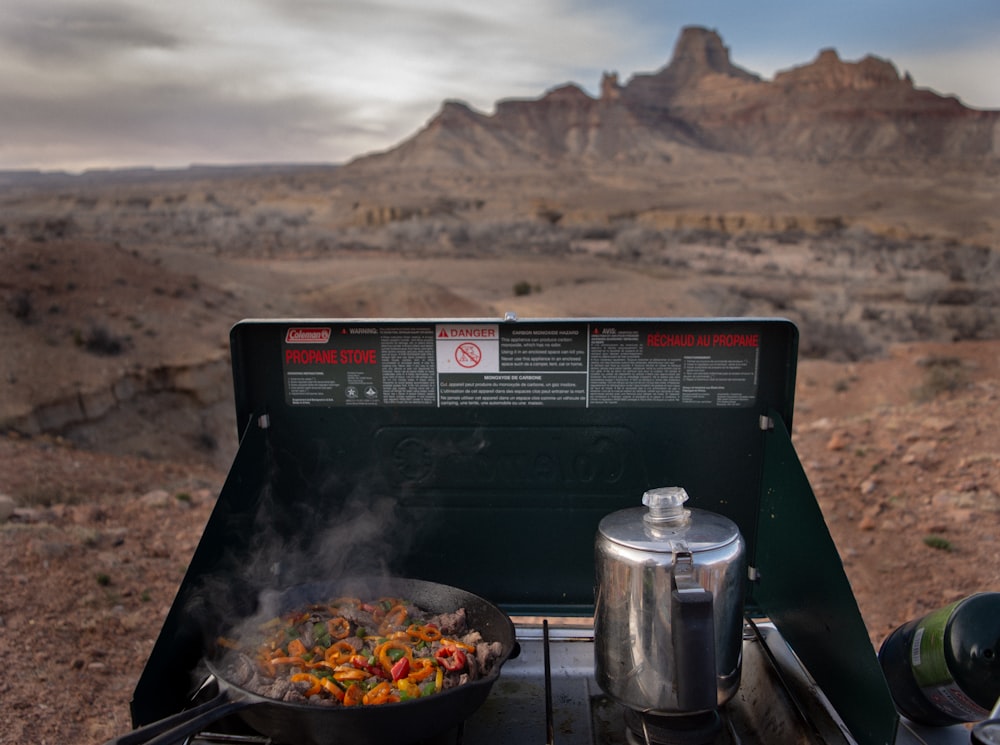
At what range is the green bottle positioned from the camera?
202cm

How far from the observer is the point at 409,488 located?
265 cm

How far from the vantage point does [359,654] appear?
7.23 ft

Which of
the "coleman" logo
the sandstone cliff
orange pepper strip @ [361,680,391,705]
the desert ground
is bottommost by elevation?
the desert ground

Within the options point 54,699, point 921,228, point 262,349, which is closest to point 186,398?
point 54,699

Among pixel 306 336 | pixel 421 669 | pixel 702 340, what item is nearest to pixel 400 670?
pixel 421 669

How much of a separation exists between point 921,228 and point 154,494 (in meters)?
29.5

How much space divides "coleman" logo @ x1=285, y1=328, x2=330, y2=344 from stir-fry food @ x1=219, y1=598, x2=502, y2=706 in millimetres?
843

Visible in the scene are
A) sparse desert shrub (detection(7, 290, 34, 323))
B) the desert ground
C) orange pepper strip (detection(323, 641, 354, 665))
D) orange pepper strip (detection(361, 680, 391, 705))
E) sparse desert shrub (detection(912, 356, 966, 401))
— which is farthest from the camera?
sparse desert shrub (detection(7, 290, 34, 323))

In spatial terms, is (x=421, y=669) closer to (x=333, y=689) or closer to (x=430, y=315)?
(x=333, y=689)

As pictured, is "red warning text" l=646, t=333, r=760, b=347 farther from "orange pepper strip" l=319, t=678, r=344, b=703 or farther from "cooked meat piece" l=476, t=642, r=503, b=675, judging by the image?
"orange pepper strip" l=319, t=678, r=344, b=703

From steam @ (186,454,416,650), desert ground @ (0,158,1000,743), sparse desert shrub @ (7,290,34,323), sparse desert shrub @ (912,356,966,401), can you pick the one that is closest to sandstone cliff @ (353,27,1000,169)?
desert ground @ (0,158,1000,743)

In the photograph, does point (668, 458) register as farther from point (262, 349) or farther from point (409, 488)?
point (262, 349)

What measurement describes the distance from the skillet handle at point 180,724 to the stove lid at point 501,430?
81cm

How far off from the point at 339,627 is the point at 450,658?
40cm
